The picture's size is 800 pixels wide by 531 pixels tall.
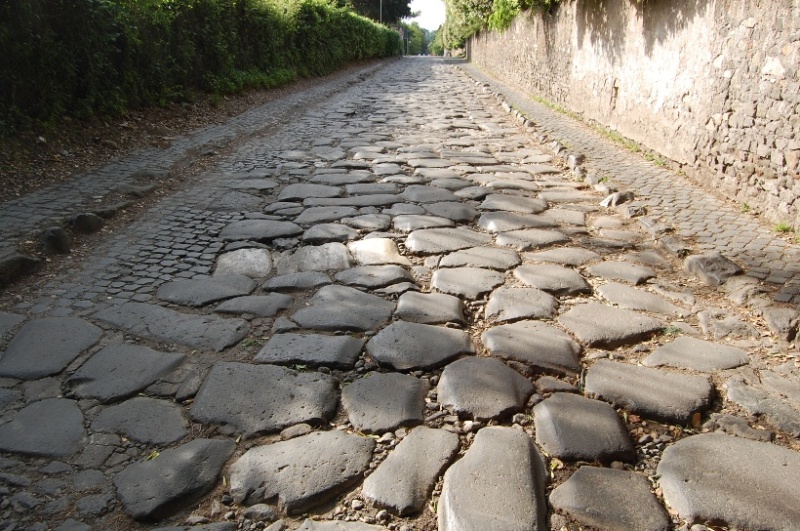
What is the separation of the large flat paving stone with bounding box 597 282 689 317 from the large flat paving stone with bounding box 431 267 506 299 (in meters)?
0.56

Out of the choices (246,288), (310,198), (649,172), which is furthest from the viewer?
(649,172)

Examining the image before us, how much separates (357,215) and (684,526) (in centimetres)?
326

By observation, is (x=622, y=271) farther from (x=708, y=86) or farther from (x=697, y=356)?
(x=708, y=86)

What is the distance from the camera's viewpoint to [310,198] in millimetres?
4934

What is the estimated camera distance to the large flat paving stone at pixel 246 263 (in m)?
3.43

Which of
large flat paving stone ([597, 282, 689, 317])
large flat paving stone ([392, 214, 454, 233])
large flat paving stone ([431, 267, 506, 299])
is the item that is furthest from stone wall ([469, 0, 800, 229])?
large flat paving stone ([392, 214, 454, 233])

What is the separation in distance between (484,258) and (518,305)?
700 mm

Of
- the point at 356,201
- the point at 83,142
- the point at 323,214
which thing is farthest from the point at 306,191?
the point at 83,142

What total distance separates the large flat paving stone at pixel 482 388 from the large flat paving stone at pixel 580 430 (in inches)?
4.2

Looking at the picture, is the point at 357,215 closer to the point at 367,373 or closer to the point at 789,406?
the point at 367,373

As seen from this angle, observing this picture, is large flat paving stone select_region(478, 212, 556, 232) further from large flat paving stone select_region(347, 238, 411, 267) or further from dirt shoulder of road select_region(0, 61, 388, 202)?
dirt shoulder of road select_region(0, 61, 388, 202)

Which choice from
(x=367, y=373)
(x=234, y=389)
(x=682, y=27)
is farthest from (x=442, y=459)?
(x=682, y=27)

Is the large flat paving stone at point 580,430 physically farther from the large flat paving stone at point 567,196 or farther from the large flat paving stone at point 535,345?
the large flat paving stone at point 567,196

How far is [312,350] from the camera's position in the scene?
2.55 metres
